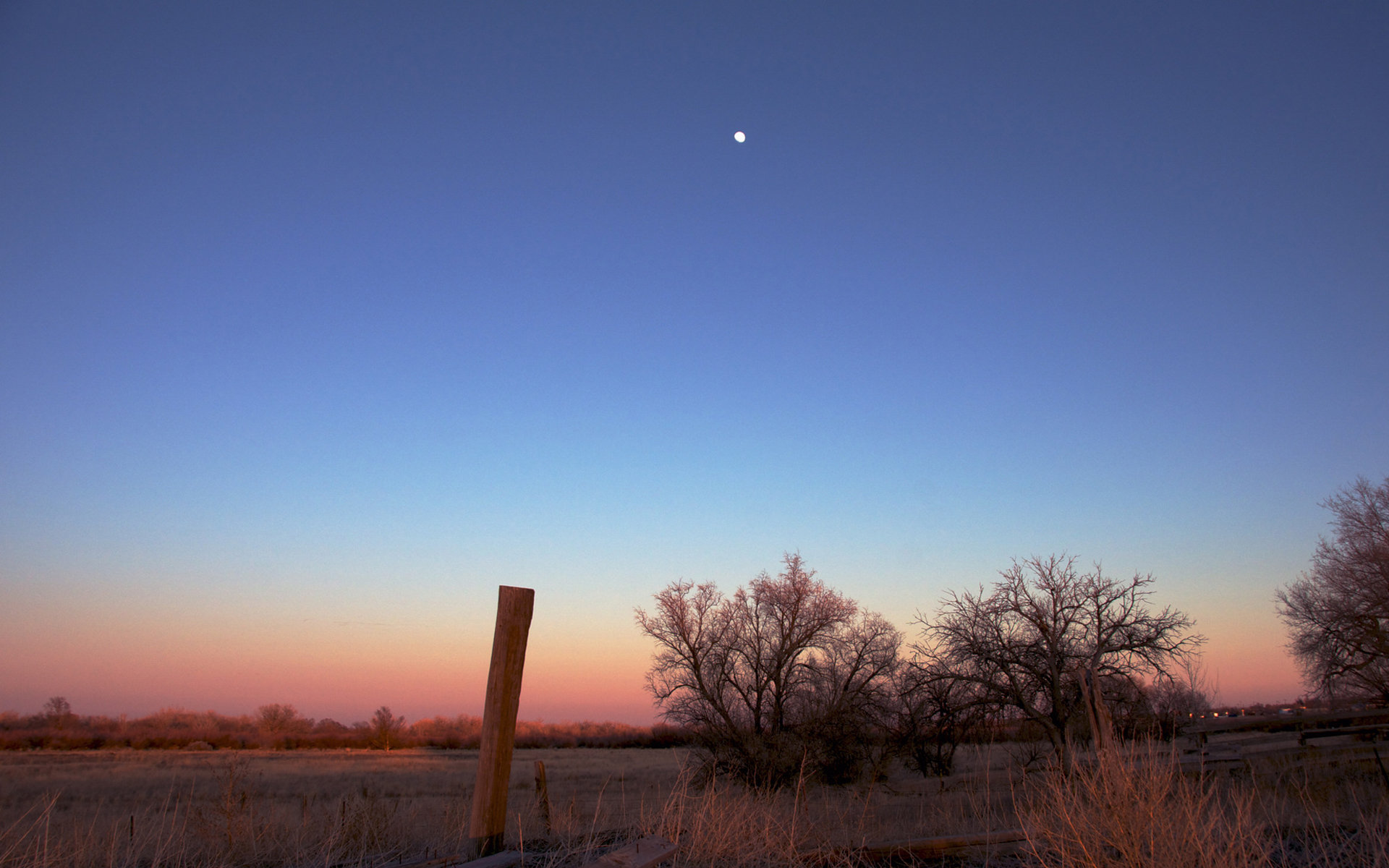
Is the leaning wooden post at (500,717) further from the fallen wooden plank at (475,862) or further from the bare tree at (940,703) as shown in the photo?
the bare tree at (940,703)

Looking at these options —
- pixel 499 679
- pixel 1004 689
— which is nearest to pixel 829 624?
pixel 1004 689

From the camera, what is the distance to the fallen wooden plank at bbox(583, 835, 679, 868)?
5.23m

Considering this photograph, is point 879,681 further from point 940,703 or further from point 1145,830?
point 1145,830

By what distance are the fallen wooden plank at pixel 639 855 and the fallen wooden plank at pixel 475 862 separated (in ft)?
2.06

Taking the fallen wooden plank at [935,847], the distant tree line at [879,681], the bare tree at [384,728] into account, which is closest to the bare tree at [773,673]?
the distant tree line at [879,681]

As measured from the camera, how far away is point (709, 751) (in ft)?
86.7

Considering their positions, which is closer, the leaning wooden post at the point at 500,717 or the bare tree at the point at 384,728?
the leaning wooden post at the point at 500,717

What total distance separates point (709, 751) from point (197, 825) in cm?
2001

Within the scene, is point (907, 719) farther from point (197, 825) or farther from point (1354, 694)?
point (1354, 694)

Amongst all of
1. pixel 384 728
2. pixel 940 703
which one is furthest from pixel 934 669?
pixel 384 728

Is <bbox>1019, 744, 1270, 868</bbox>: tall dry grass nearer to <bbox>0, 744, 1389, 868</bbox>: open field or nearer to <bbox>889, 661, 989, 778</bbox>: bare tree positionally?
<bbox>0, 744, 1389, 868</bbox>: open field

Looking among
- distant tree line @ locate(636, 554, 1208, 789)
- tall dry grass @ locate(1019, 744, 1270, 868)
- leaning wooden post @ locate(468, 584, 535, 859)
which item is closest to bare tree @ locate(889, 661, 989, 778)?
distant tree line @ locate(636, 554, 1208, 789)

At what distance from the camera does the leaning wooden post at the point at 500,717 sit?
5.98 m

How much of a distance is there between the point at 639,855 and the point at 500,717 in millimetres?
1564
